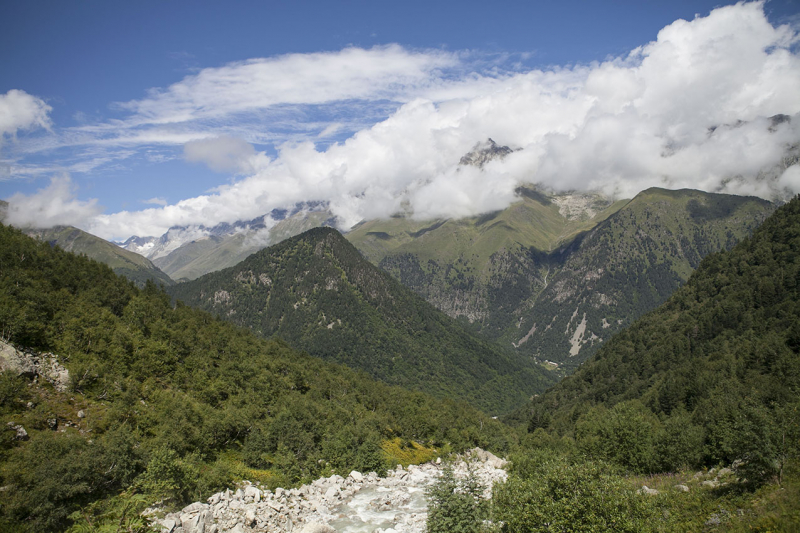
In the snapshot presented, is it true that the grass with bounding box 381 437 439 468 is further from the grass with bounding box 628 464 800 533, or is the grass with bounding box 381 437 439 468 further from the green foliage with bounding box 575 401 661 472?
the grass with bounding box 628 464 800 533

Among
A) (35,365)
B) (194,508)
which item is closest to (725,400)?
(194,508)

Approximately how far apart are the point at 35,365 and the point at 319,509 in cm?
5935

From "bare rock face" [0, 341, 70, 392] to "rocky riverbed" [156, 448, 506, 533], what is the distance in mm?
42194

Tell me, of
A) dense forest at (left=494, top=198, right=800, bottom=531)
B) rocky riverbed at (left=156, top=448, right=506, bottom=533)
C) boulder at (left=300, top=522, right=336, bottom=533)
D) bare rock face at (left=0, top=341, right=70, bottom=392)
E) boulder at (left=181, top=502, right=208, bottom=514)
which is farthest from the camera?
bare rock face at (left=0, top=341, right=70, bottom=392)

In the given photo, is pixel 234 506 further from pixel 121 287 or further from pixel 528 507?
pixel 121 287

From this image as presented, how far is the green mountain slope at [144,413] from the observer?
50.0 m

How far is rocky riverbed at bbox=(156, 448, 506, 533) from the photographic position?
49.9 m

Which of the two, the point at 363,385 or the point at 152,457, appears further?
the point at 363,385

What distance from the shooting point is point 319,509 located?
66.1 meters

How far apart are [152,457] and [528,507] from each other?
168 feet

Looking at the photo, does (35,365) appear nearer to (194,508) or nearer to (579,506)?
(194,508)

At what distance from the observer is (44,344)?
85125mm

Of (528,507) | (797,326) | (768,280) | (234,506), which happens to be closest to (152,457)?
(234,506)

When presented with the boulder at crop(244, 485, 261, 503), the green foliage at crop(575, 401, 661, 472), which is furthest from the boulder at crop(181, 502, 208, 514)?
the green foliage at crop(575, 401, 661, 472)
